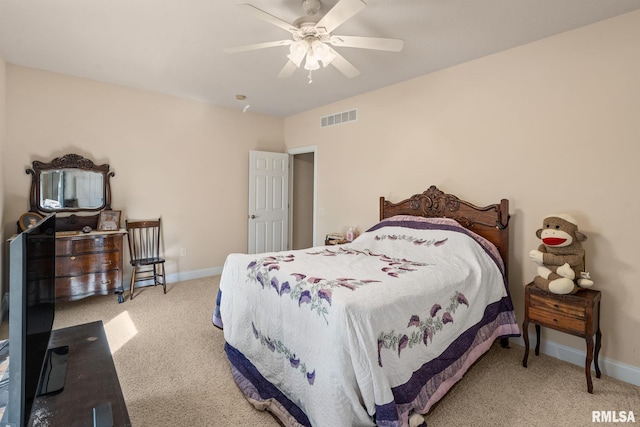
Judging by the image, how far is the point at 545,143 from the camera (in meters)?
2.74

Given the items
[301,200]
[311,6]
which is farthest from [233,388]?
[301,200]

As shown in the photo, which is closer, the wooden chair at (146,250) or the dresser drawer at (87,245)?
the dresser drawer at (87,245)

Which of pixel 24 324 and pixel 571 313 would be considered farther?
pixel 571 313

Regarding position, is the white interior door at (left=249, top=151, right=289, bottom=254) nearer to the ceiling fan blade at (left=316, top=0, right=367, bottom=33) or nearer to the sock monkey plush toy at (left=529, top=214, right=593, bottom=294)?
the ceiling fan blade at (left=316, top=0, right=367, bottom=33)

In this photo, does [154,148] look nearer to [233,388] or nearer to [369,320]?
[233,388]

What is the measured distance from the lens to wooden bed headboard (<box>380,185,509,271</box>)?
288 cm

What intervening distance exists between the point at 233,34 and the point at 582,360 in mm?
3911

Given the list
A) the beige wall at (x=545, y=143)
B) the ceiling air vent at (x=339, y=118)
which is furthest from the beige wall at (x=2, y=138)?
the beige wall at (x=545, y=143)

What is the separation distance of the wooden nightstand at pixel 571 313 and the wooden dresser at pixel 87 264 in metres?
4.20

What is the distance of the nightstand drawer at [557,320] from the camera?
225cm

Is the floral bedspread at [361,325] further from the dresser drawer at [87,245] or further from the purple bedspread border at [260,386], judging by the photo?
the dresser drawer at [87,245]

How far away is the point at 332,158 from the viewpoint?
4.79m

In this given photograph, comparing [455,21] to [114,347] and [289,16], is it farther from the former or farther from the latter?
[114,347]

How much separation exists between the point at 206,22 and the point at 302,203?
407cm
